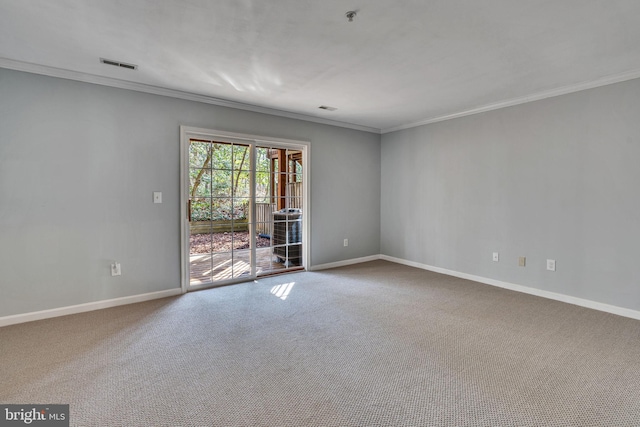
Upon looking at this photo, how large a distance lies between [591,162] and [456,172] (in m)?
1.54

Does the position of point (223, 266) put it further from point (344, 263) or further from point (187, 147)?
point (344, 263)

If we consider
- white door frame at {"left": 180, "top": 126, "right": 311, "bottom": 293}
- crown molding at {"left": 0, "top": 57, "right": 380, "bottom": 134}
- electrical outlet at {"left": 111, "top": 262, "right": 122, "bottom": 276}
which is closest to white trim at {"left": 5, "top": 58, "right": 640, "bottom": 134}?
crown molding at {"left": 0, "top": 57, "right": 380, "bottom": 134}

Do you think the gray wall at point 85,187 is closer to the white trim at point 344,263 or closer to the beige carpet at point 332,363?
the beige carpet at point 332,363

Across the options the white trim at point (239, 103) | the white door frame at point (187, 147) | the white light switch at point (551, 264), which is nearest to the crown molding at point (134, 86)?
the white trim at point (239, 103)

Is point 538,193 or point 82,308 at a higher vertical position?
point 538,193

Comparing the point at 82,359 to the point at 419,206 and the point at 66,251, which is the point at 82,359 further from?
the point at 419,206

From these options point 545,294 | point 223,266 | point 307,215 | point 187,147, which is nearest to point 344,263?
point 307,215

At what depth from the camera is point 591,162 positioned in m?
3.27

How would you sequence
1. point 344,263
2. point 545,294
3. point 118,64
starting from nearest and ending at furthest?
point 118,64, point 545,294, point 344,263

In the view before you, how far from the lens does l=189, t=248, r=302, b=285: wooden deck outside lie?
4.03 metres

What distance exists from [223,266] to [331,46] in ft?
10.5

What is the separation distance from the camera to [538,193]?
3.66m

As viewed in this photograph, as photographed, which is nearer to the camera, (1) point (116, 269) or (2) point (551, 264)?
(1) point (116, 269)

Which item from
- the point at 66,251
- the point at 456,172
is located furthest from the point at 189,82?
the point at 456,172
